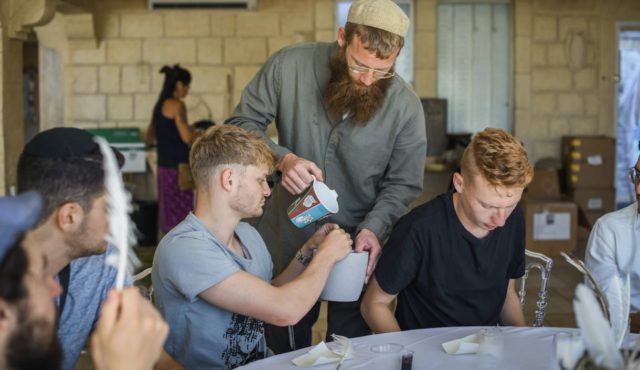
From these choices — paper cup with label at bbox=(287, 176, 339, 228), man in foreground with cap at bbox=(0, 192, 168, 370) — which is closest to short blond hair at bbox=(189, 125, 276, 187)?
paper cup with label at bbox=(287, 176, 339, 228)

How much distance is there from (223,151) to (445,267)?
83 cm

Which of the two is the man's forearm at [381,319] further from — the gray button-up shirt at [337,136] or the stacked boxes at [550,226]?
the stacked boxes at [550,226]

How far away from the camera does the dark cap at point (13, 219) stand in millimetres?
1109

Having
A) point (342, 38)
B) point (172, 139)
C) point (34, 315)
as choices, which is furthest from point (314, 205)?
point (172, 139)

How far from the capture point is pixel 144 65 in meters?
8.70

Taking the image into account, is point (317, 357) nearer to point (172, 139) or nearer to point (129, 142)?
point (172, 139)

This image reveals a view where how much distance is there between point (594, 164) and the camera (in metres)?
8.21

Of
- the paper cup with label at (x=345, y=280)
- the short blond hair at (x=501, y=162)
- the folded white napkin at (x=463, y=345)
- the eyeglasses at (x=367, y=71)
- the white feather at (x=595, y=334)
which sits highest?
the eyeglasses at (x=367, y=71)

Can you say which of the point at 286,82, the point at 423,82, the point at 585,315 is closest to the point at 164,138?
the point at 423,82

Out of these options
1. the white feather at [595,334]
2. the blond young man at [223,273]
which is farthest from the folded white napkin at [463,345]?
the white feather at [595,334]

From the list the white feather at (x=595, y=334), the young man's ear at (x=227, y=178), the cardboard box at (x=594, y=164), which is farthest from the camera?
the cardboard box at (x=594, y=164)

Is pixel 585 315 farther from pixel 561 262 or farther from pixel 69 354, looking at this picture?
pixel 561 262

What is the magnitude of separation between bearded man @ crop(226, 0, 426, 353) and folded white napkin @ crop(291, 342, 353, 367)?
2.98 ft

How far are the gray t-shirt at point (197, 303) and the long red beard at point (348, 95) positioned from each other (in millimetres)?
856
